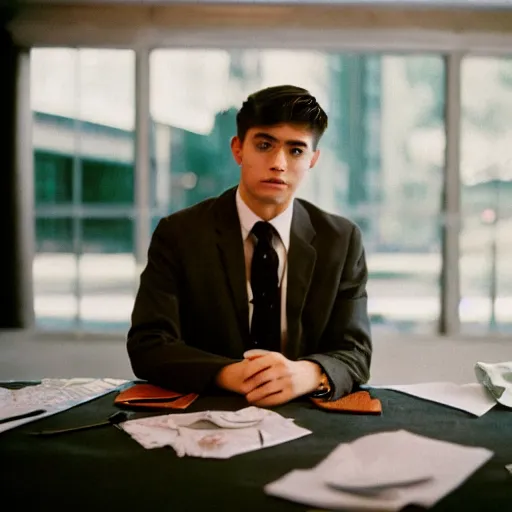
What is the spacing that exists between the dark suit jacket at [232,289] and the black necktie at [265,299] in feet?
0.09

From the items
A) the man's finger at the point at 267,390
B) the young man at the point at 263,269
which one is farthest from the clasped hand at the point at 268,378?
the young man at the point at 263,269

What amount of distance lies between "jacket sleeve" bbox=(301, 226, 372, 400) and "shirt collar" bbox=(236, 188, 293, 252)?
177 millimetres

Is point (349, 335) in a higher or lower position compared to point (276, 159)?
lower

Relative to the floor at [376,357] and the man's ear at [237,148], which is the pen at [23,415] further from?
the floor at [376,357]

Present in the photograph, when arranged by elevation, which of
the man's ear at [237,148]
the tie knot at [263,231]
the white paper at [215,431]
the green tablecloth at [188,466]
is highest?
the man's ear at [237,148]

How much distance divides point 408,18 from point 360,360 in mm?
2454

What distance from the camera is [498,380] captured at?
4.52 ft

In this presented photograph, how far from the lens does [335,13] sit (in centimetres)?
337

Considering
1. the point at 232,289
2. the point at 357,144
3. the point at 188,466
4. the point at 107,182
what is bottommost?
the point at 188,466

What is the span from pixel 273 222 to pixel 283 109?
29 centimetres

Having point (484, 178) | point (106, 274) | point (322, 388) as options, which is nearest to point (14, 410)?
point (322, 388)

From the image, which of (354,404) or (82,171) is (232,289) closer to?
(354,404)

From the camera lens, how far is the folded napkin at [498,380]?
4.32ft

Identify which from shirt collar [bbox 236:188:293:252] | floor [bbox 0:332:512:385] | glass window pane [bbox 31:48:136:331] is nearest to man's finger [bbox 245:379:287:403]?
shirt collar [bbox 236:188:293:252]
